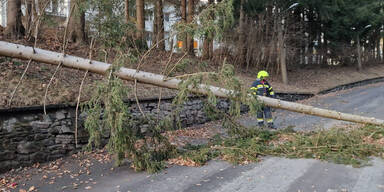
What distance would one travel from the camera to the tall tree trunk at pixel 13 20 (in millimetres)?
10633

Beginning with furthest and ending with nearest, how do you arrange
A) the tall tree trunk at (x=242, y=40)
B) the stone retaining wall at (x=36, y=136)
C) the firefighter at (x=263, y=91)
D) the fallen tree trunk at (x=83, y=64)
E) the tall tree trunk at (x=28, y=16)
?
the tall tree trunk at (x=242, y=40)
the tall tree trunk at (x=28, y=16)
the firefighter at (x=263, y=91)
the stone retaining wall at (x=36, y=136)
the fallen tree trunk at (x=83, y=64)

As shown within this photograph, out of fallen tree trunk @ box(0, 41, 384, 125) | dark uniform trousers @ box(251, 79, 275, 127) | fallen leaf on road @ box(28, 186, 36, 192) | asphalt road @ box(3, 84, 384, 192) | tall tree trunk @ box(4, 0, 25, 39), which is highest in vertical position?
tall tree trunk @ box(4, 0, 25, 39)

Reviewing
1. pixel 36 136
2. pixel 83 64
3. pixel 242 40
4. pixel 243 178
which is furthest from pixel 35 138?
pixel 242 40

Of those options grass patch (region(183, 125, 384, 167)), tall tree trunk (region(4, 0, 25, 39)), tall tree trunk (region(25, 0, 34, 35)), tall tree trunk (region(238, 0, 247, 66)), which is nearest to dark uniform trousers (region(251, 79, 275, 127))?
grass patch (region(183, 125, 384, 167))

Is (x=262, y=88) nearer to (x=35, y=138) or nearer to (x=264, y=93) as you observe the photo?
(x=264, y=93)

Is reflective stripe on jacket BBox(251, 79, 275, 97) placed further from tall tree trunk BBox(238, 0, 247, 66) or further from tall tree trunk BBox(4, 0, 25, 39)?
tall tree trunk BBox(238, 0, 247, 66)

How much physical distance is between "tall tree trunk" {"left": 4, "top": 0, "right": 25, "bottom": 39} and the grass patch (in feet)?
25.9

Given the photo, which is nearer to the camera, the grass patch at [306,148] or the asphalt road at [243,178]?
the asphalt road at [243,178]

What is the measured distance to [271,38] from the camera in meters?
21.8

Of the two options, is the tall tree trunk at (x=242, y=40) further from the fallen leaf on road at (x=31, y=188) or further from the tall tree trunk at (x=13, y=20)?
the fallen leaf on road at (x=31, y=188)

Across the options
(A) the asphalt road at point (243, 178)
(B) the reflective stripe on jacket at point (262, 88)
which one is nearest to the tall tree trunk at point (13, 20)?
(A) the asphalt road at point (243, 178)

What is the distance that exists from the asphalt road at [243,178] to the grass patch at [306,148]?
0.21m

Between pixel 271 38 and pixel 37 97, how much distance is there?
18024 mm

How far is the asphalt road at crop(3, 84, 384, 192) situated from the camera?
16.1ft
